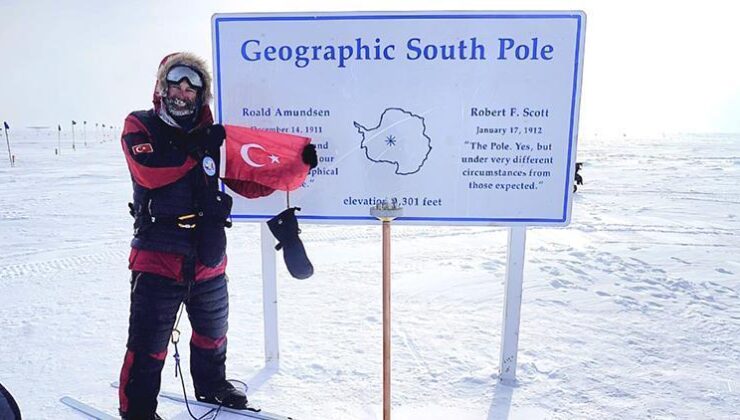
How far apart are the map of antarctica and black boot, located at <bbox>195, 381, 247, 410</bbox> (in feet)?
5.51

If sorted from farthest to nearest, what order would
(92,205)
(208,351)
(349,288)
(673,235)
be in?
(92,205)
(673,235)
(349,288)
(208,351)

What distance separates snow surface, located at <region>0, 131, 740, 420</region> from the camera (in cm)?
286

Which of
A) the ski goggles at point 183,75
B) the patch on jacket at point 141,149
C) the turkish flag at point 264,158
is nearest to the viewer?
the patch on jacket at point 141,149

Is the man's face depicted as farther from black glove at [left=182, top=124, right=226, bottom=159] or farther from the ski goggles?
black glove at [left=182, top=124, right=226, bottom=159]

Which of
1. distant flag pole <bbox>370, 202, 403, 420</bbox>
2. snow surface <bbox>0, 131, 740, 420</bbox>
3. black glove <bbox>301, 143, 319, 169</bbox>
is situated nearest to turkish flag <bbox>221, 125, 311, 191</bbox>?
black glove <bbox>301, 143, 319, 169</bbox>

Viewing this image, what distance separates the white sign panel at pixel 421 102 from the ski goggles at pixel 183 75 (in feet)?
1.88

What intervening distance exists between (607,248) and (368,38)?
5.37m

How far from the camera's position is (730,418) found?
2.67m

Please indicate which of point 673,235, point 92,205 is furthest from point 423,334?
point 92,205

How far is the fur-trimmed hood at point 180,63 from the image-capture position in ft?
7.31

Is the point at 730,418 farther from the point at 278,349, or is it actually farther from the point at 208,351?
the point at 208,351

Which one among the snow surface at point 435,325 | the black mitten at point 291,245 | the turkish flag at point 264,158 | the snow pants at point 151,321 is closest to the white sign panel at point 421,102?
the turkish flag at point 264,158

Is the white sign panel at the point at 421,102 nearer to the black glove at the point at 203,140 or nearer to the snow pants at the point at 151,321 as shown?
the black glove at the point at 203,140

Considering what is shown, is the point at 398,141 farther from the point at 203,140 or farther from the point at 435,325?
the point at 435,325
